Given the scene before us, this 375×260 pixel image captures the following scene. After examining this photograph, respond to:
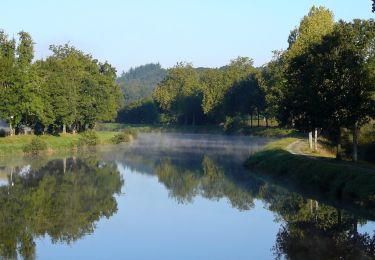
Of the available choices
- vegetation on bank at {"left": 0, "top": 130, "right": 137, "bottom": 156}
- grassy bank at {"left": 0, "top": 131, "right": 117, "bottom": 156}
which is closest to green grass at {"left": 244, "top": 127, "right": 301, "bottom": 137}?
vegetation on bank at {"left": 0, "top": 130, "right": 137, "bottom": 156}

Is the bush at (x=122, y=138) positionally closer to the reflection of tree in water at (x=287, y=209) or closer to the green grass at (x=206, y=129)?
the green grass at (x=206, y=129)

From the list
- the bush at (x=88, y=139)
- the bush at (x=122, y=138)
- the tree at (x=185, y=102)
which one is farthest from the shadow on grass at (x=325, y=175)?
the tree at (x=185, y=102)

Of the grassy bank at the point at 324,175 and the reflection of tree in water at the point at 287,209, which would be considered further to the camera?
the grassy bank at the point at 324,175

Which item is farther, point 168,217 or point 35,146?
point 35,146

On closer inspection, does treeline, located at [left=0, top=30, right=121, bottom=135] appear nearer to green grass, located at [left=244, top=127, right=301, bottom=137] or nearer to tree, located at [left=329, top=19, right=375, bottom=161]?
green grass, located at [left=244, top=127, right=301, bottom=137]

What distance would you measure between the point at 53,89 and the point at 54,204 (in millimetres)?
60859

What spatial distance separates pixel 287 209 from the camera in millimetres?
42781

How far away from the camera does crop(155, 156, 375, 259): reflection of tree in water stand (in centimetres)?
3006

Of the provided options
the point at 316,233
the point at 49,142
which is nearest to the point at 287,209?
the point at 316,233

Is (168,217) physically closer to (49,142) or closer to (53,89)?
(49,142)

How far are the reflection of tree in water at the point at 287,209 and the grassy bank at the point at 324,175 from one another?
5.89 ft

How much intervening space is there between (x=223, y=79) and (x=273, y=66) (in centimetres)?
6763

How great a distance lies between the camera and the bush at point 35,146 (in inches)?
3398

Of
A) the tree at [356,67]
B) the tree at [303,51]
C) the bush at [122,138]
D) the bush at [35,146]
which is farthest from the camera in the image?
the bush at [122,138]
